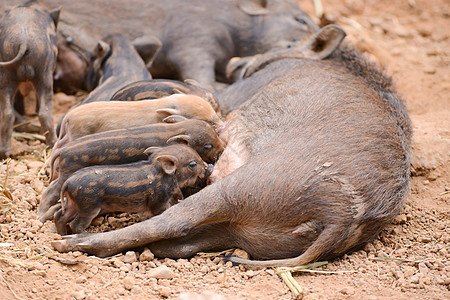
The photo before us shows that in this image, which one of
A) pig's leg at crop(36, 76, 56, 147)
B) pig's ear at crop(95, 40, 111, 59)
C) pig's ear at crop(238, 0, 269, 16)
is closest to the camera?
pig's leg at crop(36, 76, 56, 147)

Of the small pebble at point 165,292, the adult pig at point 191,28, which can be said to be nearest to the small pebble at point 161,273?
the small pebble at point 165,292

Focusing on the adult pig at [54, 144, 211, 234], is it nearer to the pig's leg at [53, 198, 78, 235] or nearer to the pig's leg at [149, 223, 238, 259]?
the pig's leg at [53, 198, 78, 235]

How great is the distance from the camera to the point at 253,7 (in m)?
5.47

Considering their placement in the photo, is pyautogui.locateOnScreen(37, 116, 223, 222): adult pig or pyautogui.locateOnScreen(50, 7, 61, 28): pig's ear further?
pyautogui.locateOnScreen(50, 7, 61, 28): pig's ear

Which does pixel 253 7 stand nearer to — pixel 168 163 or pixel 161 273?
pixel 168 163

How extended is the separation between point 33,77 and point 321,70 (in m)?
2.07

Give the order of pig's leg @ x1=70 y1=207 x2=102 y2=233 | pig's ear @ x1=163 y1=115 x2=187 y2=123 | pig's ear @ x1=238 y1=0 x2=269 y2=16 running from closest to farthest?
pig's leg @ x1=70 y1=207 x2=102 y2=233, pig's ear @ x1=163 y1=115 x2=187 y2=123, pig's ear @ x1=238 y1=0 x2=269 y2=16

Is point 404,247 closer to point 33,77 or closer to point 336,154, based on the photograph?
point 336,154

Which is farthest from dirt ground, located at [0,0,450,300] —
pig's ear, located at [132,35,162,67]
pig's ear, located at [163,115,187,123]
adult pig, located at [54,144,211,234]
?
pig's ear, located at [132,35,162,67]

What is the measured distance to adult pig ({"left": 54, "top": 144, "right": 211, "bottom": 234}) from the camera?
2930 millimetres

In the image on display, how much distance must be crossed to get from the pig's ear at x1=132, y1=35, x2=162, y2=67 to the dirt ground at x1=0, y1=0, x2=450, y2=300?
3.99 feet

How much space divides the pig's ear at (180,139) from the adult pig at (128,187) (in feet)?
0.18

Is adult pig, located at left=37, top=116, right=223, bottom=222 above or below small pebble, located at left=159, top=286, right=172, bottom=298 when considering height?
above

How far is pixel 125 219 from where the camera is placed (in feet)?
11.1
